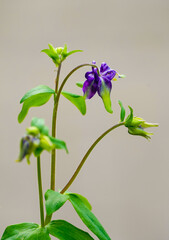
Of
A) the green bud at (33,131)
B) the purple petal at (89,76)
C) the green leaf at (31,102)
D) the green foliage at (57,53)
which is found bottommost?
the green bud at (33,131)

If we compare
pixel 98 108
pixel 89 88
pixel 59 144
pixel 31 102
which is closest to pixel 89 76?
pixel 89 88

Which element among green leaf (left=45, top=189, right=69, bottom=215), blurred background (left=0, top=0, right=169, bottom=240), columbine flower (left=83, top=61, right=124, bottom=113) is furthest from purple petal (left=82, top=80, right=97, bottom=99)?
blurred background (left=0, top=0, right=169, bottom=240)

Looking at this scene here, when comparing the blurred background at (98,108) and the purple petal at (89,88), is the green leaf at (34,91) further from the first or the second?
the blurred background at (98,108)

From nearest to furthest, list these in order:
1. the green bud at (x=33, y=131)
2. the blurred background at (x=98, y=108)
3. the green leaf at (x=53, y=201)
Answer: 1. the green bud at (x=33, y=131)
2. the green leaf at (x=53, y=201)
3. the blurred background at (x=98, y=108)

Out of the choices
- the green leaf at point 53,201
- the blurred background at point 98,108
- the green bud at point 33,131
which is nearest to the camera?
the green bud at point 33,131

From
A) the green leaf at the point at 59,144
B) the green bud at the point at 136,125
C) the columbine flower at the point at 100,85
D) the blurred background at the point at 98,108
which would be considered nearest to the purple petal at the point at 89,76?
the columbine flower at the point at 100,85

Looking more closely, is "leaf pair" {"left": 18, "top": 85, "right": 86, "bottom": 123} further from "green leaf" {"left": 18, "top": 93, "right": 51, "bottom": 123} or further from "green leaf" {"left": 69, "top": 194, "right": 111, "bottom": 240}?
"green leaf" {"left": 69, "top": 194, "right": 111, "bottom": 240}
